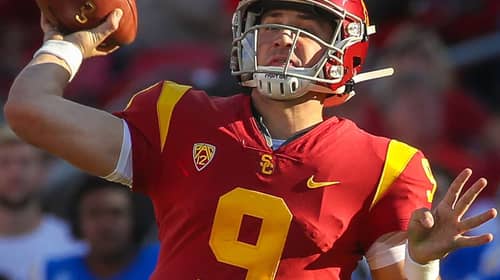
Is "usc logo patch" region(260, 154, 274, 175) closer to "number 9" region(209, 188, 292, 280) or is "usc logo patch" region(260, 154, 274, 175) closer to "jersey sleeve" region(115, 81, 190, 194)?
"number 9" region(209, 188, 292, 280)

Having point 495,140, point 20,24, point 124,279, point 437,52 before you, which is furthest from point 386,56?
point 20,24

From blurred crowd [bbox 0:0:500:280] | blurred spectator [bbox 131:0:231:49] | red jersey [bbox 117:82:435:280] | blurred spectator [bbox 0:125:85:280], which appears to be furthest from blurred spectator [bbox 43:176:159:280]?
red jersey [bbox 117:82:435:280]

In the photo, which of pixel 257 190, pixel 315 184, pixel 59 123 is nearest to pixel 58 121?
pixel 59 123

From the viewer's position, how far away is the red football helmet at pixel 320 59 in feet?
12.3

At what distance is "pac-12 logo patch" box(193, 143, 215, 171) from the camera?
375 cm

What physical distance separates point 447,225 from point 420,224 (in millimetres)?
73

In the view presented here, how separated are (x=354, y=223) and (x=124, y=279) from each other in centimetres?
266

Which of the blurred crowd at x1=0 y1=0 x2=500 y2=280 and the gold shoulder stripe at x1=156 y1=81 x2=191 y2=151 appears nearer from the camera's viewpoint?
the gold shoulder stripe at x1=156 y1=81 x2=191 y2=151

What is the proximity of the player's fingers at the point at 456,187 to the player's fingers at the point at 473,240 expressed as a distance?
0.31 feet

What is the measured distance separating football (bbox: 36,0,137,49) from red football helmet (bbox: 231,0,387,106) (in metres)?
0.32

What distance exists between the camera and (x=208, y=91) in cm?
686

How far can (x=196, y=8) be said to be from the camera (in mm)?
7953

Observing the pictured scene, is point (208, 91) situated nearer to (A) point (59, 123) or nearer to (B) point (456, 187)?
(A) point (59, 123)

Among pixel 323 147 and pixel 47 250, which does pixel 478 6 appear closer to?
pixel 47 250
